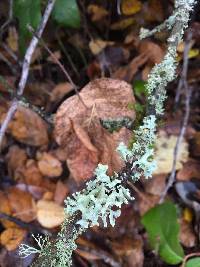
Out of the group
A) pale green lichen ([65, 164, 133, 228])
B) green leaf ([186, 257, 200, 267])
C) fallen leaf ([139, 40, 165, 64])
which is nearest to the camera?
pale green lichen ([65, 164, 133, 228])

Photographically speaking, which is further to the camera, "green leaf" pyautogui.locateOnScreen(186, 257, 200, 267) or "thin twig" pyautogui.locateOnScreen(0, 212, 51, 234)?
"thin twig" pyautogui.locateOnScreen(0, 212, 51, 234)

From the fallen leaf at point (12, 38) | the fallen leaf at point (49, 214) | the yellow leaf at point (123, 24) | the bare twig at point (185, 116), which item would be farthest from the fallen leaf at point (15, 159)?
the yellow leaf at point (123, 24)

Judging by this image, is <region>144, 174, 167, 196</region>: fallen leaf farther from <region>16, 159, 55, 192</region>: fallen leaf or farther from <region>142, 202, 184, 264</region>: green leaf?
<region>16, 159, 55, 192</region>: fallen leaf

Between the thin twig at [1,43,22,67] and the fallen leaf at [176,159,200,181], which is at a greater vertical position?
the thin twig at [1,43,22,67]

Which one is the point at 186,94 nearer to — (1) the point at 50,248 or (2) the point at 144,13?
(2) the point at 144,13

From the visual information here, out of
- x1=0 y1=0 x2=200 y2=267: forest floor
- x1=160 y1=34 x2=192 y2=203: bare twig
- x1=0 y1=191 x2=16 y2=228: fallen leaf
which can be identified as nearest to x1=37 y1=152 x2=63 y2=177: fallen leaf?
x1=0 y1=0 x2=200 y2=267: forest floor

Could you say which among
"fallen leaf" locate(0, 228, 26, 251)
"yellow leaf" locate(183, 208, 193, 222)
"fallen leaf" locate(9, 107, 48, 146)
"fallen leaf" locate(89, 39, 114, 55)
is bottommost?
"fallen leaf" locate(0, 228, 26, 251)

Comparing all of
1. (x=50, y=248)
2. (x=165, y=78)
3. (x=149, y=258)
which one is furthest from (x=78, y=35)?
(x=50, y=248)

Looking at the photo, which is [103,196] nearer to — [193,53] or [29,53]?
[29,53]

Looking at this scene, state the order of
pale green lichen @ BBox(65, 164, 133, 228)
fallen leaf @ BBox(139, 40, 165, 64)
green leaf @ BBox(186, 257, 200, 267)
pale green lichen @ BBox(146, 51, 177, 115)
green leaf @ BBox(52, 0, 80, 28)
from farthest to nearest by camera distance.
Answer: fallen leaf @ BBox(139, 40, 165, 64) → green leaf @ BBox(52, 0, 80, 28) → green leaf @ BBox(186, 257, 200, 267) → pale green lichen @ BBox(146, 51, 177, 115) → pale green lichen @ BBox(65, 164, 133, 228)
